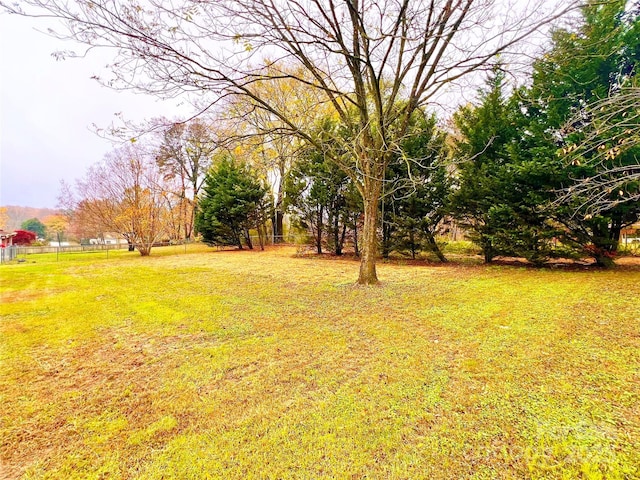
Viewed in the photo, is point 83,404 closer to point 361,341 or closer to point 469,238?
point 361,341

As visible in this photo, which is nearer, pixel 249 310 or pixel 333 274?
pixel 249 310

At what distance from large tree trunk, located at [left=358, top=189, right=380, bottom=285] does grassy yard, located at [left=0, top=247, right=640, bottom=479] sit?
1.58m

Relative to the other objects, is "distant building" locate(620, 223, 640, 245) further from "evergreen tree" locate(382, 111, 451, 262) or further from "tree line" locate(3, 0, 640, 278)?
"evergreen tree" locate(382, 111, 451, 262)

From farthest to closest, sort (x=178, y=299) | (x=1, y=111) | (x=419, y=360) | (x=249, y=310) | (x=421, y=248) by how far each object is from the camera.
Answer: (x=421, y=248) → (x=178, y=299) → (x=249, y=310) → (x=1, y=111) → (x=419, y=360)

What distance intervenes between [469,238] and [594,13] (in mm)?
5851

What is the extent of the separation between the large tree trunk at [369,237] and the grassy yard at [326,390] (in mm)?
1584

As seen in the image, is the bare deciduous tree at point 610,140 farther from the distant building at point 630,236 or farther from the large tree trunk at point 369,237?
the distant building at point 630,236

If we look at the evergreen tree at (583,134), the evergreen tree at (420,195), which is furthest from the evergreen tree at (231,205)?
the evergreen tree at (583,134)

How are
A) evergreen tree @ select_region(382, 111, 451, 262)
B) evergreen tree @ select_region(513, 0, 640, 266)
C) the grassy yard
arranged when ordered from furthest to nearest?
evergreen tree @ select_region(382, 111, 451, 262) < evergreen tree @ select_region(513, 0, 640, 266) < the grassy yard

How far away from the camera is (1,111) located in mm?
3387

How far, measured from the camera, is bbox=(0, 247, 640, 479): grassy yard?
1522 mm

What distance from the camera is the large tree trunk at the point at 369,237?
19.1 feet

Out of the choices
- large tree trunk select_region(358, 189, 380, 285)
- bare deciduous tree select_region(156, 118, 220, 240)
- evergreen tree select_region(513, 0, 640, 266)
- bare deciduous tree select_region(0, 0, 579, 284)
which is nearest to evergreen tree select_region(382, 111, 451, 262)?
evergreen tree select_region(513, 0, 640, 266)

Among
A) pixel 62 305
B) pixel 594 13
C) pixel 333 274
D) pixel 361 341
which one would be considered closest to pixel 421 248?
pixel 333 274
